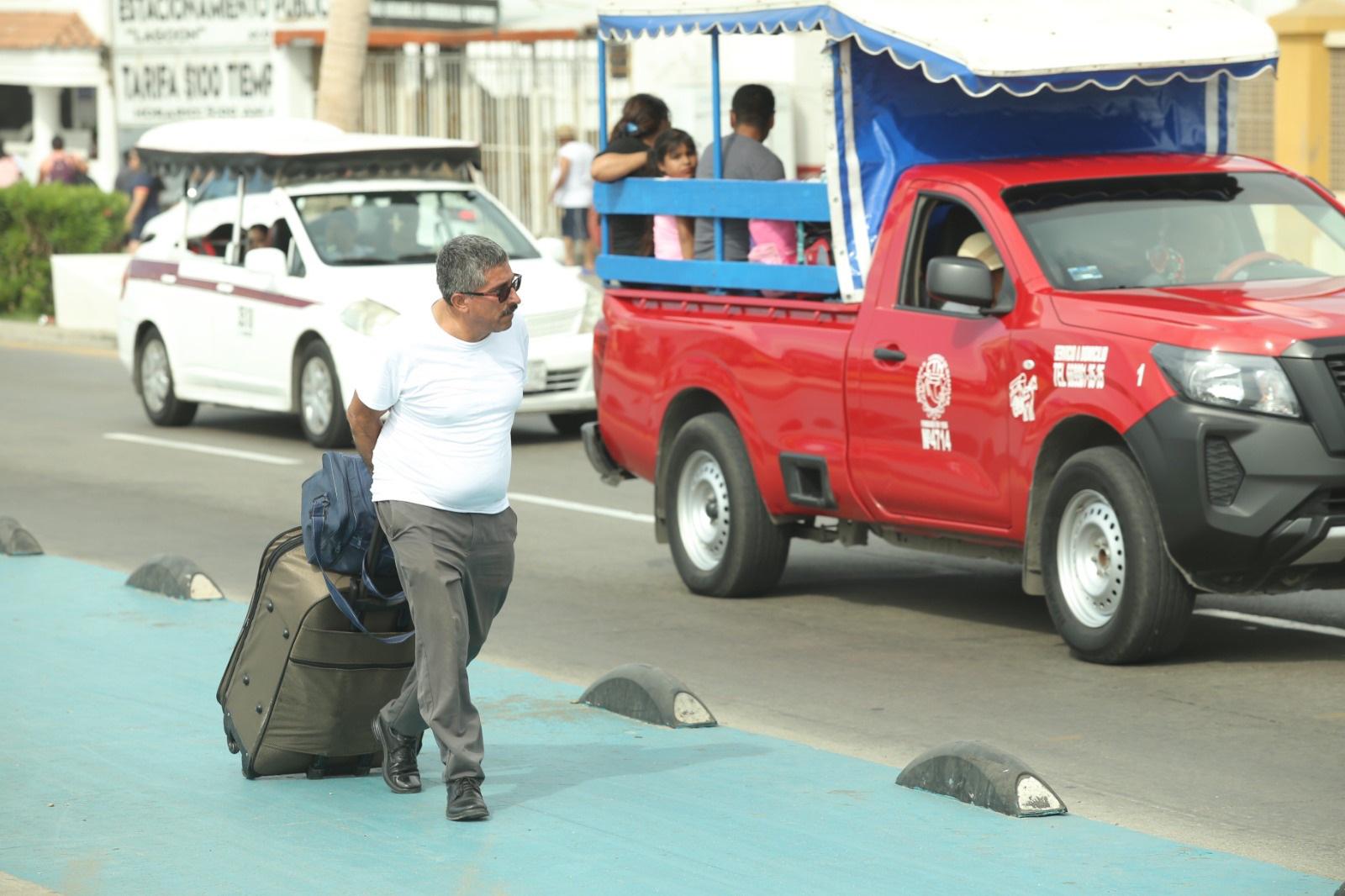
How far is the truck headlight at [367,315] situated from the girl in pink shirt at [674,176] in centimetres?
431

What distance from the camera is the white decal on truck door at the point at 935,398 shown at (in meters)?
9.27

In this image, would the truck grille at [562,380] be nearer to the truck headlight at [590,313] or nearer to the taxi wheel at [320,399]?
the truck headlight at [590,313]

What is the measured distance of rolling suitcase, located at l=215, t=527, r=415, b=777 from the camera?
6625 millimetres

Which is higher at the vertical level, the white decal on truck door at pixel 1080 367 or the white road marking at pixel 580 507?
the white decal on truck door at pixel 1080 367

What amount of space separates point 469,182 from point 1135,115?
7926mm

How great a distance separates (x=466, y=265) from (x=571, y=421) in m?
10.9

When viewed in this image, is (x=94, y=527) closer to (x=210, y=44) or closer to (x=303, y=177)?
(x=303, y=177)

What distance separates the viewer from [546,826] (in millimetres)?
6352

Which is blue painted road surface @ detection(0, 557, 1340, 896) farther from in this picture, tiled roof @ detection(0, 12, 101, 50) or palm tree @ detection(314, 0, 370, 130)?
tiled roof @ detection(0, 12, 101, 50)

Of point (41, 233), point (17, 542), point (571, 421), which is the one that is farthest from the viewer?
point (41, 233)

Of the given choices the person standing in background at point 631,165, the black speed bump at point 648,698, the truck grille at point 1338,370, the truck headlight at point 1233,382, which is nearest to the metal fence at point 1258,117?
the person standing in background at point 631,165

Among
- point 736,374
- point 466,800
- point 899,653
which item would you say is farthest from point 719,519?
point 466,800

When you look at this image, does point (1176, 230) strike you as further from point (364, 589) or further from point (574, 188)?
point (574, 188)

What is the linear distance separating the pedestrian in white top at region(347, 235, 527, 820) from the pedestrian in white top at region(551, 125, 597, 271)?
22095 mm
